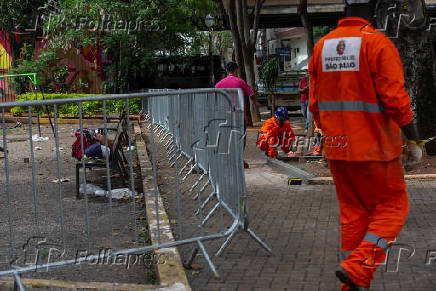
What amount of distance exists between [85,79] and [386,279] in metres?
24.0

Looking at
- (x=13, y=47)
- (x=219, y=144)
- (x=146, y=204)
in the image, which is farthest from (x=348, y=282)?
(x=13, y=47)

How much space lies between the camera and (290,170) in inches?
410

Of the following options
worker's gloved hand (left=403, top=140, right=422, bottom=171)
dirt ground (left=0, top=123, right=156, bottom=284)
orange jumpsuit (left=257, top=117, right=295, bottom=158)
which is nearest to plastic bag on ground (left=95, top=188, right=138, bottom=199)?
dirt ground (left=0, top=123, right=156, bottom=284)

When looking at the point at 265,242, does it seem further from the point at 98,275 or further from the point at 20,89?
the point at 20,89

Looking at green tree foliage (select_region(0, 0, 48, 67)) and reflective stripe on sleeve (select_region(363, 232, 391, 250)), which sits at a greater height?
green tree foliage (select_region(0, 0, 48, 67))

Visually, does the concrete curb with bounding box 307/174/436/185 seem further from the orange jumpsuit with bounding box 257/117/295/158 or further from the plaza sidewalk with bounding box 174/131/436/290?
the orange jumpsuit with bounding box 257/117/295/158

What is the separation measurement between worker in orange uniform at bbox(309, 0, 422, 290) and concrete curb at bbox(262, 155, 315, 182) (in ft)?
15.4

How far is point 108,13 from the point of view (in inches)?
932

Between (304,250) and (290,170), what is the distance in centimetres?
442

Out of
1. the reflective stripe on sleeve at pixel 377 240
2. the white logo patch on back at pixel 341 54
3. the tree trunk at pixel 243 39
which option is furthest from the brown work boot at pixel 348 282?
the tree trunk at pixel 243 39

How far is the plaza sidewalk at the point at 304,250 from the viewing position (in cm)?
514

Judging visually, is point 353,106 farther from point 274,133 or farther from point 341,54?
point 274,133

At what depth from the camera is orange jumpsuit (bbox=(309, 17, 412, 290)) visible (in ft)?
14.7

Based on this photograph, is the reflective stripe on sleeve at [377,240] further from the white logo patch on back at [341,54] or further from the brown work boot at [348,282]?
the white logo patch on back at [341,54]
